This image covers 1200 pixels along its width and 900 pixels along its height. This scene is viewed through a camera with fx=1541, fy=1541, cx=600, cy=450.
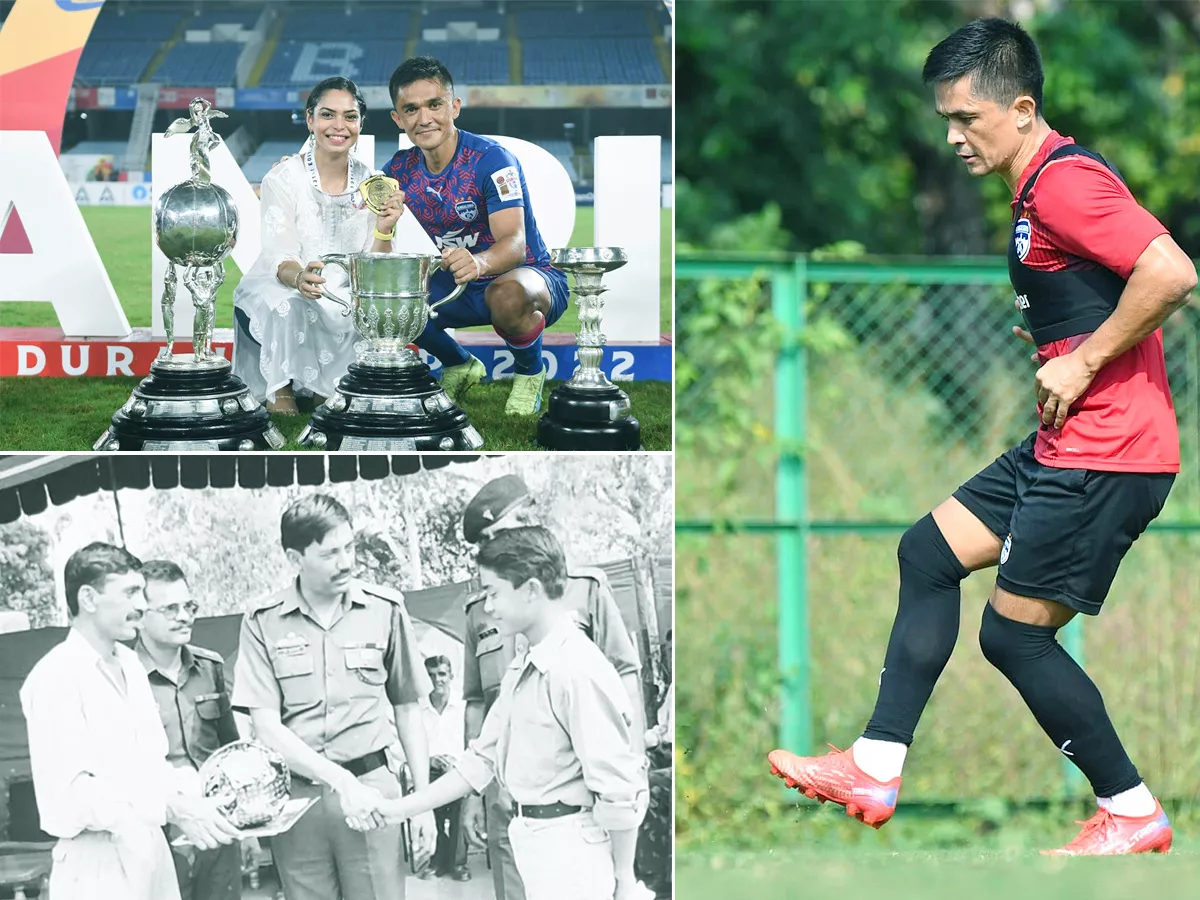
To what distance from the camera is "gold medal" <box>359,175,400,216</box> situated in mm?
4262

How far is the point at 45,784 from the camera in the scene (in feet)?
13.9

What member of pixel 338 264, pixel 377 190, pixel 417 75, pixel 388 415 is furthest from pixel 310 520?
pixel 417 75

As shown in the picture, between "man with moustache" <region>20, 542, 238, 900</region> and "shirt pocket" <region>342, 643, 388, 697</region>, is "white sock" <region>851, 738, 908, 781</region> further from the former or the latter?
"man with moustache" <region>20, 542, 238, 900</region>

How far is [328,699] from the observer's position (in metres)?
4.30

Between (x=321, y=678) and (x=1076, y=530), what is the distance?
207 cm

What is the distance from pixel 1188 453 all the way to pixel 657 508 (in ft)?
11.8

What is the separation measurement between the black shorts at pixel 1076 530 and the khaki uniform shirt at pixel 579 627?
1.19m

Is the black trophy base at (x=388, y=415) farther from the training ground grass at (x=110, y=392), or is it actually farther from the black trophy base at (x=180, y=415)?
the black trophy base at (x=180, y=415)

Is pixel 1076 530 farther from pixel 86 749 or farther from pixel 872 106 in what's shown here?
pixel 872 106

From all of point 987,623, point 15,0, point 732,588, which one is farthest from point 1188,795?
point 15,0

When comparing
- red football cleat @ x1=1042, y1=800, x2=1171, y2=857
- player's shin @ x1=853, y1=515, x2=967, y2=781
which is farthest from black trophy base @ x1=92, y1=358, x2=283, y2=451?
red football cleat @ x1=1042, y1=800, x2=1171, y2=857

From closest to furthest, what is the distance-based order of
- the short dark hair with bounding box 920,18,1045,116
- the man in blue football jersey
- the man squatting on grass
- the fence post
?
1. the man squatting on grass
2. the short dark hair with bounding box 920,18,1045,116
3. the man in blue football jersey
4. the fence post

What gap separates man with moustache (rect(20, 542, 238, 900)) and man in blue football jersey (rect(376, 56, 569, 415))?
1174mm

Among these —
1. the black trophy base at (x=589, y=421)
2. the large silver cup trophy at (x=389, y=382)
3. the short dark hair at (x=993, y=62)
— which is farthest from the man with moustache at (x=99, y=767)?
the short dark hair at (x=993, y=62)
